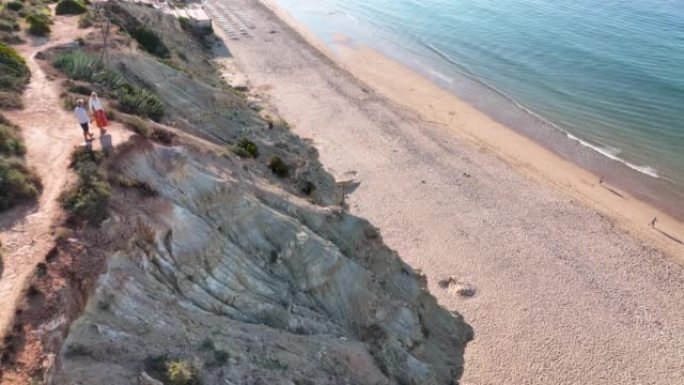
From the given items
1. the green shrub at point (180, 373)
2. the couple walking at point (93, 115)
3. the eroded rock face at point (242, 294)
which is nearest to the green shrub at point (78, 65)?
the couple walking at point (93, 115)

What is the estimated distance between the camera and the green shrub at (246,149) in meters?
23.5

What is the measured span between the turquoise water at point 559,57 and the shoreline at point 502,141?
6.72 ft

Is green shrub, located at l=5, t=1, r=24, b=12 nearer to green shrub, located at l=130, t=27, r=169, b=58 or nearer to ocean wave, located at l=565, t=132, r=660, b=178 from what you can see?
green shrub, located at l=130, t=27, r=169, b=58

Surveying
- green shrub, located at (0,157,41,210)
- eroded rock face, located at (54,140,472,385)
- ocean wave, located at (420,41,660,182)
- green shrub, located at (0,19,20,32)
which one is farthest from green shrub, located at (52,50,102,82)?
ocean wave, located at (420,41,660,182)

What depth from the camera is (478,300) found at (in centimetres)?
2862

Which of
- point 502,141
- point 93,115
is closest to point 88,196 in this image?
point 93,115

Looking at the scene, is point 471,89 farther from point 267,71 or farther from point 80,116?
point 80,116

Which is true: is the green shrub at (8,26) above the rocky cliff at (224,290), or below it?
above

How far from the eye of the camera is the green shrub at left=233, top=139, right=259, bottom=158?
23531mm

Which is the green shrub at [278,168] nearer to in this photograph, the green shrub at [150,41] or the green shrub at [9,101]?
the green shrub at [9,101]

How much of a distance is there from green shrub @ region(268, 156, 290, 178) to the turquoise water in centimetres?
2938

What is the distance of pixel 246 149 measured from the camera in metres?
24.7

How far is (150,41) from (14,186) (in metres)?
24.5

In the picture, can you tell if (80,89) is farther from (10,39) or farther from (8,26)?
(8,26)
